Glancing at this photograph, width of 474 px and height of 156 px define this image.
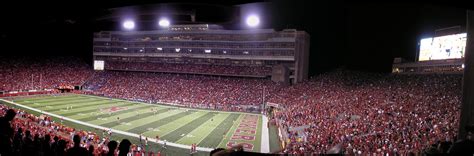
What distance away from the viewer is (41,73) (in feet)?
192

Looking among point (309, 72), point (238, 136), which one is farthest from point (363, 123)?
point (309, 72)

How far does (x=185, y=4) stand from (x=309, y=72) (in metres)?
57.3

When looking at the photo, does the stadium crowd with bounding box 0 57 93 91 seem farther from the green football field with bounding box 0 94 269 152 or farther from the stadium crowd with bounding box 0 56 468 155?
the green football field with bounding box 0 94 269 152

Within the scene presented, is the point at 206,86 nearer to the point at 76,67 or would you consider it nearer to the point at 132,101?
the point at 132,101

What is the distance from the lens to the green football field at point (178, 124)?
2431 centimetres

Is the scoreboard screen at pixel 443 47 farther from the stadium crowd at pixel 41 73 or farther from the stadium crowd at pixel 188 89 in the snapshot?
the stadium crowd at pixel 41 73

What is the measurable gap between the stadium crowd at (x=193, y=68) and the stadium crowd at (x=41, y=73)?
788 cm

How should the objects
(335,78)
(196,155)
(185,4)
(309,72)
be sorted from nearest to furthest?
(185,4) < (196,155) < (335,78) < (309,72)

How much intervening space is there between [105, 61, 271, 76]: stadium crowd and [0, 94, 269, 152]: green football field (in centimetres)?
1843

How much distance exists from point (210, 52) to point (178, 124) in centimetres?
3375

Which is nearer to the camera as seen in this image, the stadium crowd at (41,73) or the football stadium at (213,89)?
the football stadium at (213,89)

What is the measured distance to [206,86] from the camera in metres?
53.3

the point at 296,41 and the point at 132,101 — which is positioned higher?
the point at 296,41

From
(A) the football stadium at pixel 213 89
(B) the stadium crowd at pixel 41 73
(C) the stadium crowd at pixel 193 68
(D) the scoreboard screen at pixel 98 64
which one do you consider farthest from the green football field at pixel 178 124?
(D) the scoreboard screen at pixel 98 64
